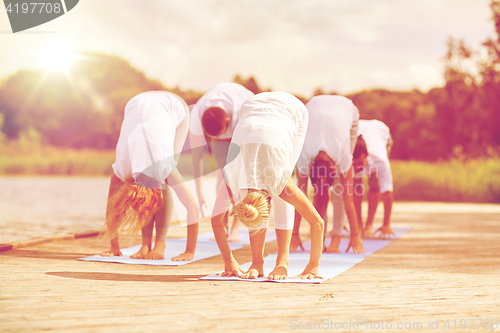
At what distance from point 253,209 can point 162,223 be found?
68.8 inches

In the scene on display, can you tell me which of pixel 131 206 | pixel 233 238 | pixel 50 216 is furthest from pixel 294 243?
pixel 50 216

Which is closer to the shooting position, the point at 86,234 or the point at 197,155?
the point at 197,155

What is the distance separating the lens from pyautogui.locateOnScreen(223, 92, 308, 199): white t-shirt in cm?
345

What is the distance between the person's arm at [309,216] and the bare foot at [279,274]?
108 millimetres

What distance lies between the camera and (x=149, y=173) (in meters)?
4.40

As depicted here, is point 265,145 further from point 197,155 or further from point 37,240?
point 37,240

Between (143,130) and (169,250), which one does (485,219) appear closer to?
(169,250)

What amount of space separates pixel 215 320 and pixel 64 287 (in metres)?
1.20

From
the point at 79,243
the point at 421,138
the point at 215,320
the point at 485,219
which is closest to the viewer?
the point at 215,320

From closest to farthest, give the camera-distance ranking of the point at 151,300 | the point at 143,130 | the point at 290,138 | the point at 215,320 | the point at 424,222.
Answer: the point at 215,320
the point at 151,300
the point at 290,138
the point at 143,130
the point at 424,222

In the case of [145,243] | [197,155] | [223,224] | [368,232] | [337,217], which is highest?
[197,155]

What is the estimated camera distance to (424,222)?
935cm

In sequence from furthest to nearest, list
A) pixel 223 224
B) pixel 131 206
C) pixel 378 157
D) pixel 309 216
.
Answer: pixel 378 157 < pixel 131 206 < pixel 223 224 < pixel 309 216

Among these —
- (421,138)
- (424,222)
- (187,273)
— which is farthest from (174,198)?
(421,138)
